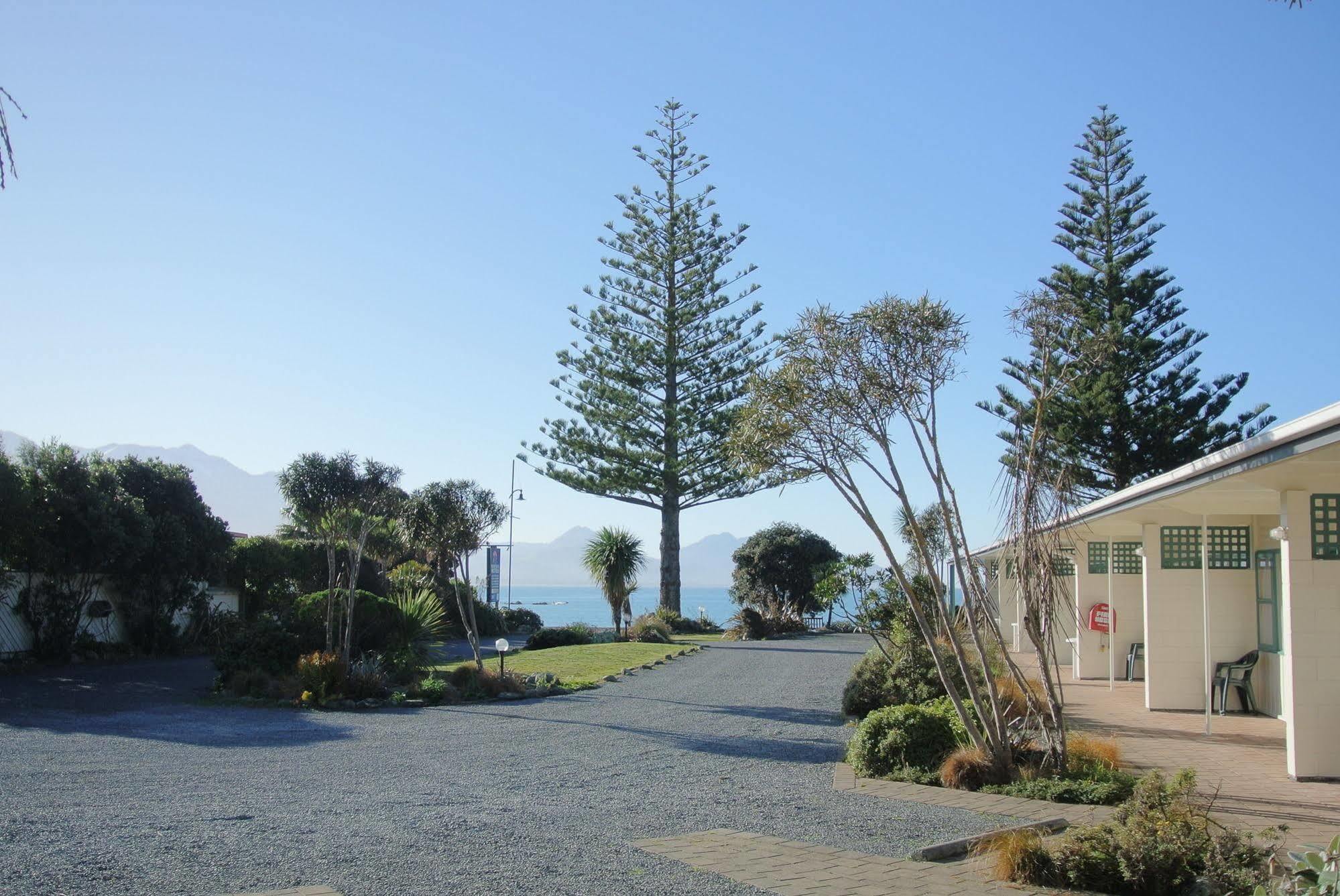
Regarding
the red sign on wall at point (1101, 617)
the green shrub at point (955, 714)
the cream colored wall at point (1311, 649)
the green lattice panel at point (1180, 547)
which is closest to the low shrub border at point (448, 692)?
the green shrub at point (955, 714)

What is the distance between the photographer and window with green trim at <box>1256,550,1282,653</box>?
1044cm

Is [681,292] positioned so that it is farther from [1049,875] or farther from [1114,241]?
[1049,875]

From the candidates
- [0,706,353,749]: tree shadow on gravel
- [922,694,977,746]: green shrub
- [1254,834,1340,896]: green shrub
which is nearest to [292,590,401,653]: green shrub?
[0,706,353,749]: tree shadow on gravel

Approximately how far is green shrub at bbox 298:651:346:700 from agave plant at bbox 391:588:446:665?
1887 mm

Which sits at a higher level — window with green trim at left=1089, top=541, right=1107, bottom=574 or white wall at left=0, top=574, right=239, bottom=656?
window with green trim at left=1089, top=541, right=1107, bottom=574

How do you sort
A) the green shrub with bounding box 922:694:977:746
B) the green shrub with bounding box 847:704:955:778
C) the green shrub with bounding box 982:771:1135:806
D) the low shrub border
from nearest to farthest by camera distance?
the green shrub with bounding box 982:771:1135:806
the green shrub with bounding box 847:704:955:778
the green shrub with bounding box 922:694:977:746
the low shrub border

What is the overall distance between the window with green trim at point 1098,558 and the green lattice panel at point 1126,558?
37 centimetres

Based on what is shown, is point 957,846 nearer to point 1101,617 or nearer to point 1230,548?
point 1230,548

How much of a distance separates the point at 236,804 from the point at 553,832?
2079mm

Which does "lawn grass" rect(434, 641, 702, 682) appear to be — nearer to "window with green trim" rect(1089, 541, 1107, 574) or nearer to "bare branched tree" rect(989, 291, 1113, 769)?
"window with green trim" rect(1089, 541, 1107, 574)

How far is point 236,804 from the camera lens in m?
6.53

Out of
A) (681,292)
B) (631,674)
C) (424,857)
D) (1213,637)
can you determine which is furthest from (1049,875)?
(681,292)

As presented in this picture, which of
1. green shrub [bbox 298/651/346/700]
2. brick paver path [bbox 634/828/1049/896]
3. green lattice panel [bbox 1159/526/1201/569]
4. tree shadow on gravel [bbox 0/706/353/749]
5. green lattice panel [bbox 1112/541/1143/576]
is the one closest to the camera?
brick paver path [bbox 634/828/1049/896]

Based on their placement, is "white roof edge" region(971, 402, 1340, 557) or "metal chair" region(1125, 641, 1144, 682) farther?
"metal chair" region(1125, 641, 1144, 682)
